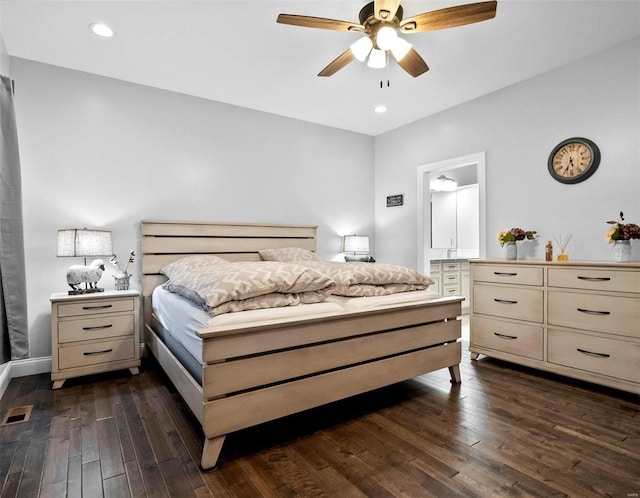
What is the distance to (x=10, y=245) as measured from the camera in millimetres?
2377

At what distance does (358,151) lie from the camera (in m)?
4.91

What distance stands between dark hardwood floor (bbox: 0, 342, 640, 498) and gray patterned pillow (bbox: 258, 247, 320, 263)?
5.32 ft

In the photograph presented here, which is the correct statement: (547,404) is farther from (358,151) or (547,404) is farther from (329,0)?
(358,151)

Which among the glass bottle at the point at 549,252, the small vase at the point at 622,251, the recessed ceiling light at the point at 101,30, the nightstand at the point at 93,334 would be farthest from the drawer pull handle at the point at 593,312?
the recessed ceiling light at the point at 101,30

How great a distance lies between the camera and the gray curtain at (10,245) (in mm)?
2320

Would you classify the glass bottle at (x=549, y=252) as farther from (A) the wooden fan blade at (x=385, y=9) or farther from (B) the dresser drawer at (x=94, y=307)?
(B) the dresser drawer at (x=94, y=307)

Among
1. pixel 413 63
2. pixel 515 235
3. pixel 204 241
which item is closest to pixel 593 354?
pixel 515 235

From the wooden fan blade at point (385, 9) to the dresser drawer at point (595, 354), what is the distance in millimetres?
2498

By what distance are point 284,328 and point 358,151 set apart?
3612 mm

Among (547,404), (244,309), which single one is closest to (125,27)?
(244,309)

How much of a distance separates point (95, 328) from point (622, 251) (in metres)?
3.94

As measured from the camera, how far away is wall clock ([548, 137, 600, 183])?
2.87 meters

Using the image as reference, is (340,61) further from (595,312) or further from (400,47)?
(595,312)

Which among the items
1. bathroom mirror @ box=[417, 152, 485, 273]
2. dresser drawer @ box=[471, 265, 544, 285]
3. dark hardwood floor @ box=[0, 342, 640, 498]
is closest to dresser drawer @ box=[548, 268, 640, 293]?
dresser drawer @ box=[471, 265, 544, 285]
